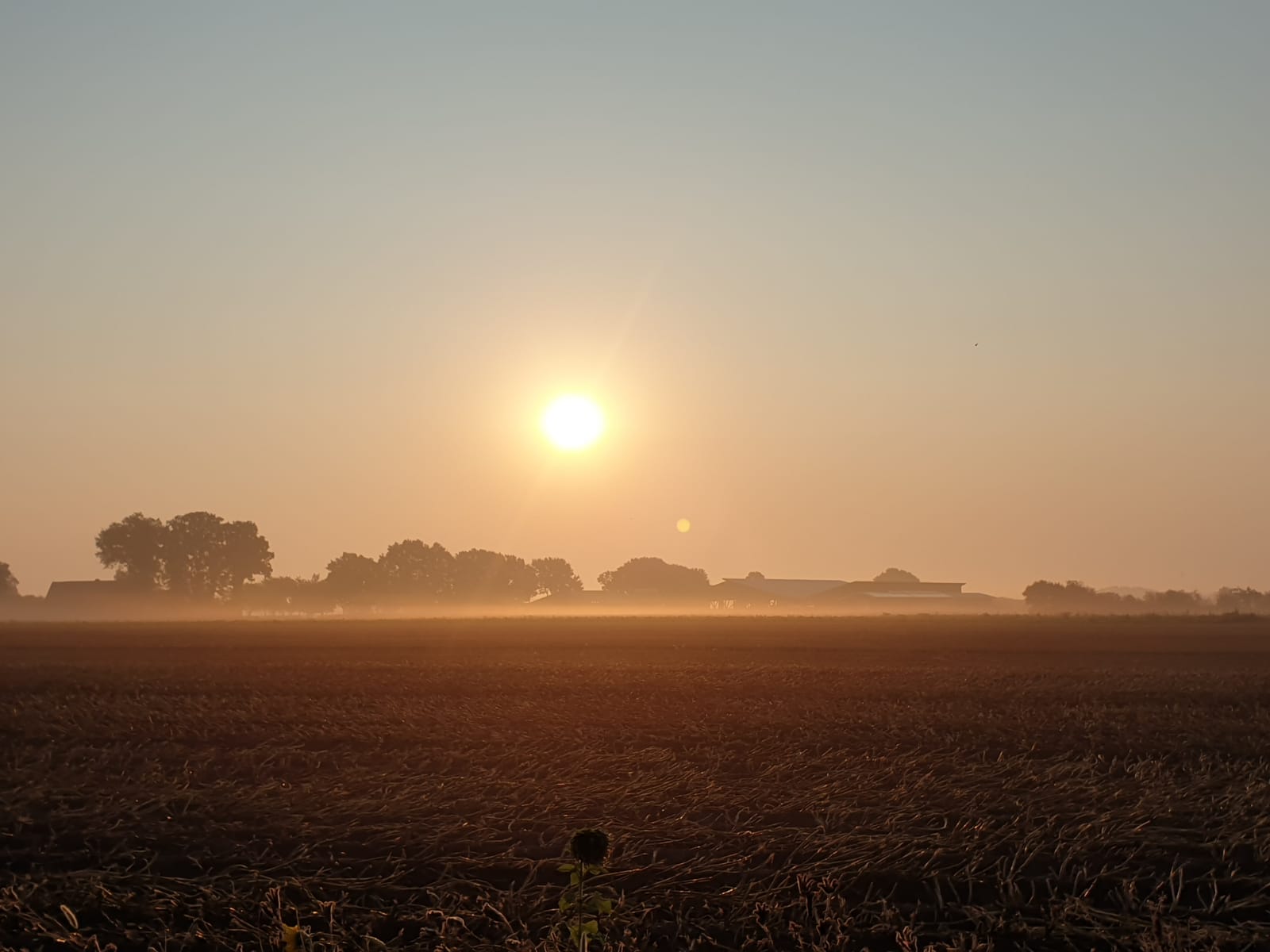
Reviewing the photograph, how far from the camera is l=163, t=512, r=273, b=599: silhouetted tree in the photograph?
17000cm

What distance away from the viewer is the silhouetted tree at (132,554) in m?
169

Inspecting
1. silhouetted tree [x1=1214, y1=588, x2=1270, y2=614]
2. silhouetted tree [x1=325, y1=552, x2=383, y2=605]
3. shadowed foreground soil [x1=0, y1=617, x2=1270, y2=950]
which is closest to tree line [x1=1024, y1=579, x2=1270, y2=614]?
silhouetted tree [x1=1214, y1=588, x2=1270, y2=614]

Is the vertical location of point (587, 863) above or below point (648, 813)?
above

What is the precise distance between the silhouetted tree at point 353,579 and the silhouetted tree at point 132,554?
30.8m

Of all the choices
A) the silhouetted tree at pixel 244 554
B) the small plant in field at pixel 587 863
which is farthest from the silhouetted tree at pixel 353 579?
the small plant in field at pixel 587 863

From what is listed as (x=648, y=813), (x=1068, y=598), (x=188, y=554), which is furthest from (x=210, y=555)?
(x=648, y=813)

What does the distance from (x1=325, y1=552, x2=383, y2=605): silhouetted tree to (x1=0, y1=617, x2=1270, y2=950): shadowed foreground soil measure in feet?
530

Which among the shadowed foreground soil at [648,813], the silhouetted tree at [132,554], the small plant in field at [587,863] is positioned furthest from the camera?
the silhouetted tree at [132,554]

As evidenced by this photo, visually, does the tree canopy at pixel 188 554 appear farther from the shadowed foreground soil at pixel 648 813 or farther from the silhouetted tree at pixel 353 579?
the shadowed foreground soil at pixel 648 813

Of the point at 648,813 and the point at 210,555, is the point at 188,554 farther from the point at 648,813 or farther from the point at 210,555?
the point at 648,813

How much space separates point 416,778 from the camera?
18.1 m

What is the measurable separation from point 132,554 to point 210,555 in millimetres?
11161

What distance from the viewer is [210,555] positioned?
172 m

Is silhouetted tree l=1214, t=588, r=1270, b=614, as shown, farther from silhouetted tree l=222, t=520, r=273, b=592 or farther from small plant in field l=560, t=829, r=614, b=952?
small plant in field l=560, t=829, r=614, b=952
